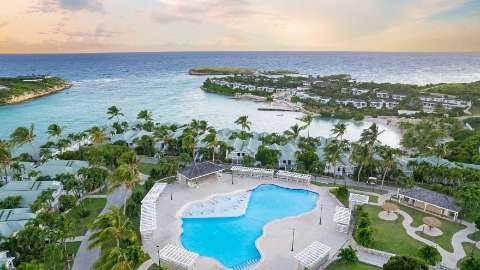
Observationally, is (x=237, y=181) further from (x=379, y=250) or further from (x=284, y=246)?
(x=379, y=250)

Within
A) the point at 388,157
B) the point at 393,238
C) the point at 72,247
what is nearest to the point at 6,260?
the point at 72,247

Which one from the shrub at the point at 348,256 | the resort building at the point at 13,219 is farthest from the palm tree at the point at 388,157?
the resort building at the point at 13,219

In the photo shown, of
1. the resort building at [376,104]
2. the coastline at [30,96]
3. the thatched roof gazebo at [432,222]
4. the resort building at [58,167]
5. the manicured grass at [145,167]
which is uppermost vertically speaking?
the resort building at [376,104]

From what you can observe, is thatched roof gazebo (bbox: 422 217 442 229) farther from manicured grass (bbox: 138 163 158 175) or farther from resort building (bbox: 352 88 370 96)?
resort building (bbox: 352 88 370 96)

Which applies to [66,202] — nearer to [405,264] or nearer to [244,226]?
[244,226]

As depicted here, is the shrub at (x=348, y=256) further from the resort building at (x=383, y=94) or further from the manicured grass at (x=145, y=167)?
the resort building at (x=383, y=94)

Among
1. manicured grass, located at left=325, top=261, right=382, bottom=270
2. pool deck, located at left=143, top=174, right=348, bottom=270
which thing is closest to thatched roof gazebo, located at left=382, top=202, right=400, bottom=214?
pool deck, located at left=143, top=174, right=348, bottom=270
